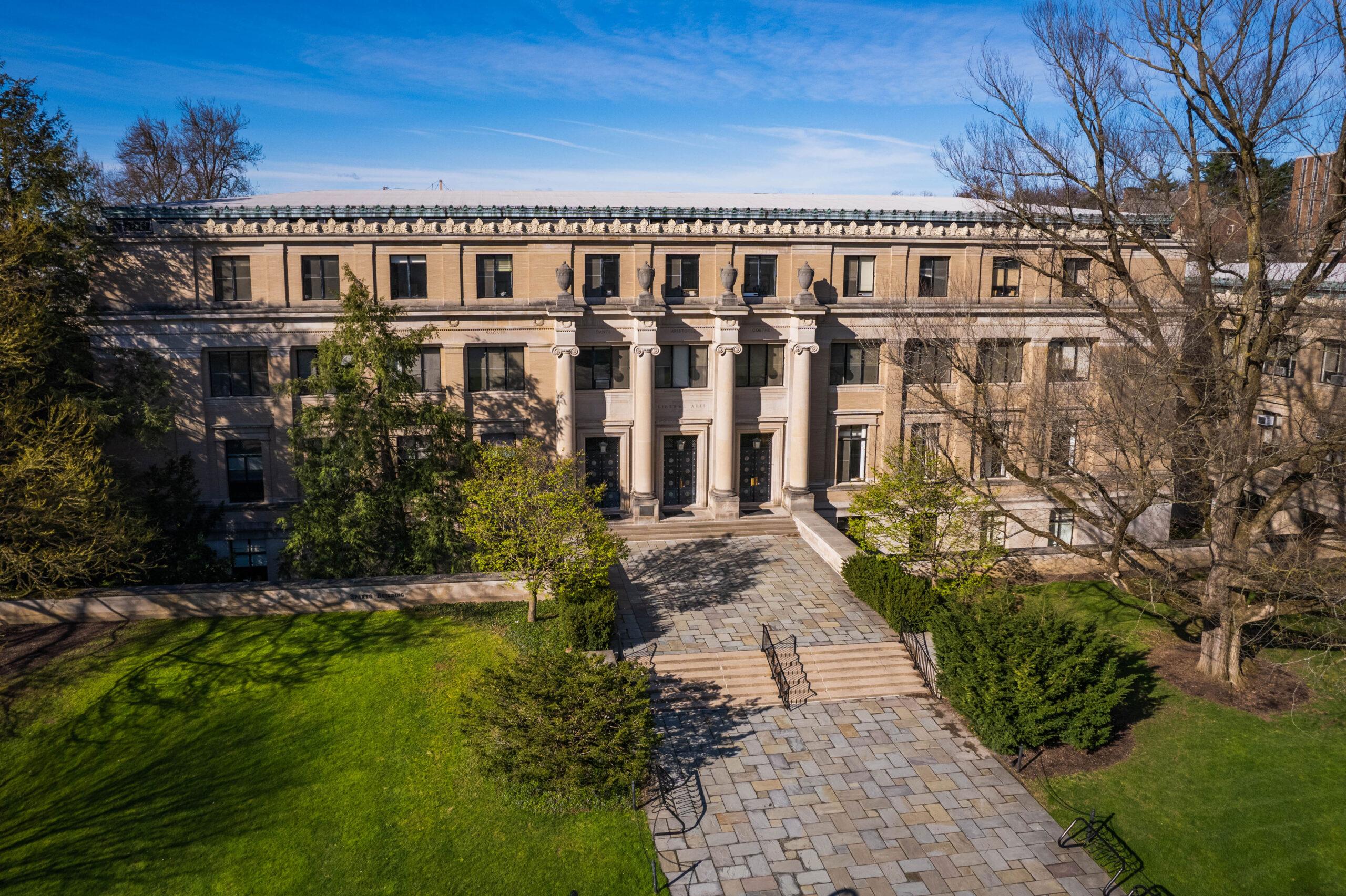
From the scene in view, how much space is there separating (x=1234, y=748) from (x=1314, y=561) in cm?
540

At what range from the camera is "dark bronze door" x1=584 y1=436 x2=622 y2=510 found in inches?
1374

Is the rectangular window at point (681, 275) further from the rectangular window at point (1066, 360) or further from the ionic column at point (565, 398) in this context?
the rectangular window at point (1066, 360)

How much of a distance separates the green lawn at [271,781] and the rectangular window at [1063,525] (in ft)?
82.1

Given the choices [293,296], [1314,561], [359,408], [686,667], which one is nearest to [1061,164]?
[1314,561]

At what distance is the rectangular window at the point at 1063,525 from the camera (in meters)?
36.7

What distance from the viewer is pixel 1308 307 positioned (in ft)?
74.6

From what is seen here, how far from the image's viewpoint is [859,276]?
35656 millimetres

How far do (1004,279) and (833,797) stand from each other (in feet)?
83.9

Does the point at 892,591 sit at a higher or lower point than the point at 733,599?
higher

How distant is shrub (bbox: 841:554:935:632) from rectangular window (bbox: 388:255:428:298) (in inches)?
765

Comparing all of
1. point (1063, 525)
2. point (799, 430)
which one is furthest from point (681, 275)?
point (1063, 525)

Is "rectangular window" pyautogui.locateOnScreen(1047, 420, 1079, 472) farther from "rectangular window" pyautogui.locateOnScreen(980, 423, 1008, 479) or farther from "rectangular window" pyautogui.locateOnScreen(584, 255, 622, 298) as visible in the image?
"rectangular window" pyautogui.locateOnScreen(584, 255, 622, 298)

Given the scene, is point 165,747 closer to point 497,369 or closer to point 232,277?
point 497,369

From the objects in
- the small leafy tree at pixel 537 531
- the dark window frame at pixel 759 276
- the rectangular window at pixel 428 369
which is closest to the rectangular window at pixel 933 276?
the dark window frame at pixel 759 276
